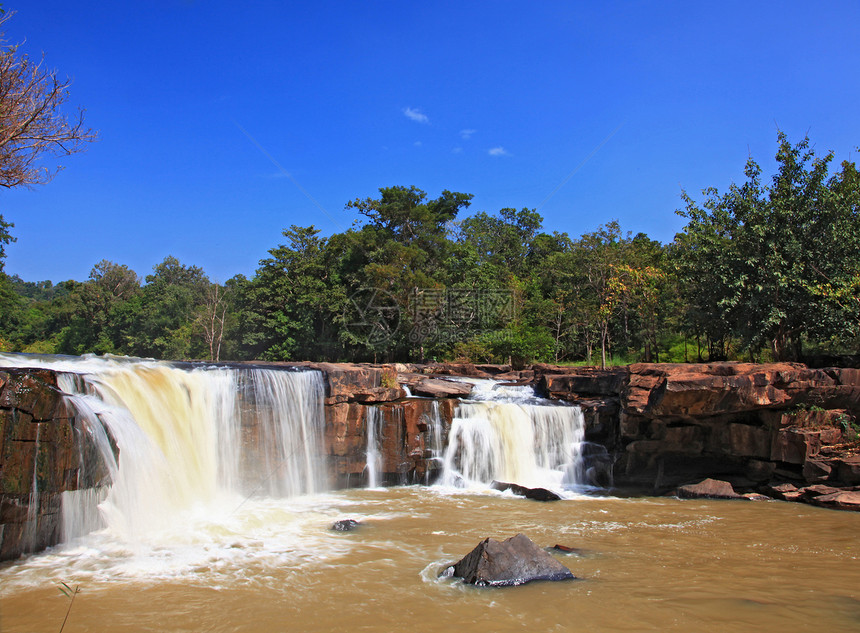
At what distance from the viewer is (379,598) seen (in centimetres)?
629

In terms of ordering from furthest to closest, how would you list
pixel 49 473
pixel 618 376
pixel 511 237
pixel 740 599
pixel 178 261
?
1. pixel 178 261
2. pixel 511 237
3. pixel 618 376
4. pixel 49 473
5. pixel 740 599

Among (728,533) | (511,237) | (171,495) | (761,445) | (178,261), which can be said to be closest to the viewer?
Result: (728,533)

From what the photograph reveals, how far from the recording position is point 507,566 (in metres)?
6.62

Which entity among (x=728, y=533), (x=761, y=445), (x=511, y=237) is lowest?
(x=728, y=533)

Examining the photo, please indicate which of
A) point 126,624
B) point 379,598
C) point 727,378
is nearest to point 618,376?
point 727,378

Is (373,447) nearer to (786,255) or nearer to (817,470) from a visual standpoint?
(817,470)

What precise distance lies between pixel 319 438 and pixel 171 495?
3943 millimetres

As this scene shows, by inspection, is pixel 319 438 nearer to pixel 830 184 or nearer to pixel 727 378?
pixel 727 378

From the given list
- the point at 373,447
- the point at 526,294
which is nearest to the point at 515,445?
the point at 373,447

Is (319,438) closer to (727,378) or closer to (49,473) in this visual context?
(49,473)

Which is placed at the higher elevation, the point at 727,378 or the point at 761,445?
the point at 727,378

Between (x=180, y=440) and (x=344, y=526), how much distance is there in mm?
3940

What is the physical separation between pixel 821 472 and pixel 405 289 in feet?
70.7

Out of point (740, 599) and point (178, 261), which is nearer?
point (740, 599)
